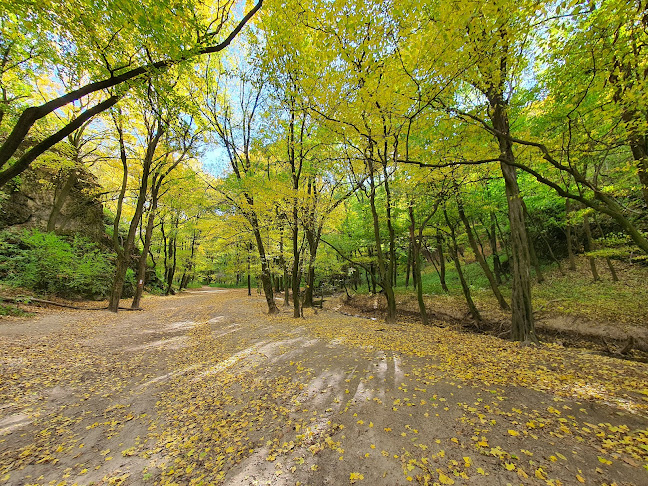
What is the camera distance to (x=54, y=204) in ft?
46.5

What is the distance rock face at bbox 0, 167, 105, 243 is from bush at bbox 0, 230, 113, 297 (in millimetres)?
1951

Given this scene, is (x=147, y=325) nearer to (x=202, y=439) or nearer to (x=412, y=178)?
(x=202, y=439)

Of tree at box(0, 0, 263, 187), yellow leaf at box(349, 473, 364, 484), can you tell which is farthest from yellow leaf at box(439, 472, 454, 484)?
tree at box(0, 0, 263, 187)

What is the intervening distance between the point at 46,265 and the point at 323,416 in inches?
Answer: 582

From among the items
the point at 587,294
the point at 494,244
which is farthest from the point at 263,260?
the point at 494,244

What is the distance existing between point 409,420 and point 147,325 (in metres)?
10.2

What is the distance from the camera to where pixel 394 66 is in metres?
5.08

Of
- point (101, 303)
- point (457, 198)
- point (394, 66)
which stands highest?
point (394, 66)

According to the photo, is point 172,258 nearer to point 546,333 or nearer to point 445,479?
point 445,479

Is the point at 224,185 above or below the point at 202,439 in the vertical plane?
above

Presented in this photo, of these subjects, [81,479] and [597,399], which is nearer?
[81,479]

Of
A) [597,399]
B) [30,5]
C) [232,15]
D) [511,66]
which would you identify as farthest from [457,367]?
[232,15]

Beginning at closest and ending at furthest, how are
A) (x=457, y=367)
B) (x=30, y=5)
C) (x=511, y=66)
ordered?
(x=30, y=5) < (x=457, y=367) < (x=511, y=66)

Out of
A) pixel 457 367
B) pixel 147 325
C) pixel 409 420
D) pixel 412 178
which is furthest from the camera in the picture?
pixel 147 325
